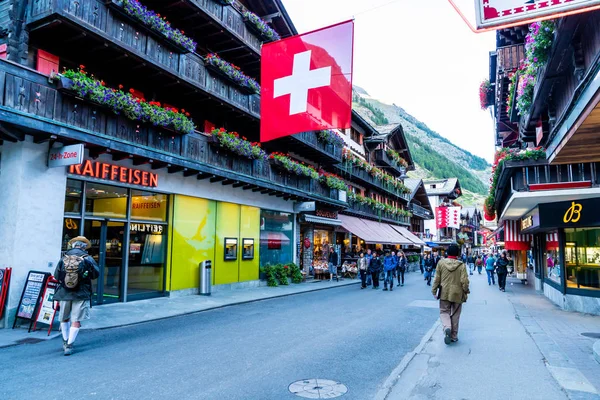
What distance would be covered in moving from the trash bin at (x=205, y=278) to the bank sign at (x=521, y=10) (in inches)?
483

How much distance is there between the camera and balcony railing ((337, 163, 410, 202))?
99.3 feet

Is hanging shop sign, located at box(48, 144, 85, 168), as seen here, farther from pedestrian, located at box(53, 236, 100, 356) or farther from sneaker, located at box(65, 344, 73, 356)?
sneaker, located at box(65, 344, 73, 356)

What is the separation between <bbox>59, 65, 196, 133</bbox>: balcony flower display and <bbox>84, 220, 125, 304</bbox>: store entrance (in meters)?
3.27

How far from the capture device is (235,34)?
1730 cm

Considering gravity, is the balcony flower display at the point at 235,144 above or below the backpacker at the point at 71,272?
above

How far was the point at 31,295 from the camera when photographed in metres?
8.89

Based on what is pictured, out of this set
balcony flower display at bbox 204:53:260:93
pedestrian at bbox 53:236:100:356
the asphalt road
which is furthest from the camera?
balcony flower display at bbox 204:53:260:93

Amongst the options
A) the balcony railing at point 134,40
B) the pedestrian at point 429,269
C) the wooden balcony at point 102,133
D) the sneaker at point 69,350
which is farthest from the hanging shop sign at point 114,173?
the pedestrian at point 429,269

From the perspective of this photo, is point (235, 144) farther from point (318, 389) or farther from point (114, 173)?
point (318, 389)

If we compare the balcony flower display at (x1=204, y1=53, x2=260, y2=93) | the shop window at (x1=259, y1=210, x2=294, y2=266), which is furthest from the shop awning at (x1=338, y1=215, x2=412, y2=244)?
the balcony flower display at (x1=204, y1=53, x2=260, y2=93)

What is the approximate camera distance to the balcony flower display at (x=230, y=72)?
15570 millimetres

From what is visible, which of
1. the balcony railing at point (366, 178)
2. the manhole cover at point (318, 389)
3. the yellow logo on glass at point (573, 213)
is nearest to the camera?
the manhole cover at point (318, 389)

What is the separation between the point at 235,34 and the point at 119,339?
13339 millimetres

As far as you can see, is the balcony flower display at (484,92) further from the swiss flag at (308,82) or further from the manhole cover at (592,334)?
the swiss flag at (308,82)
